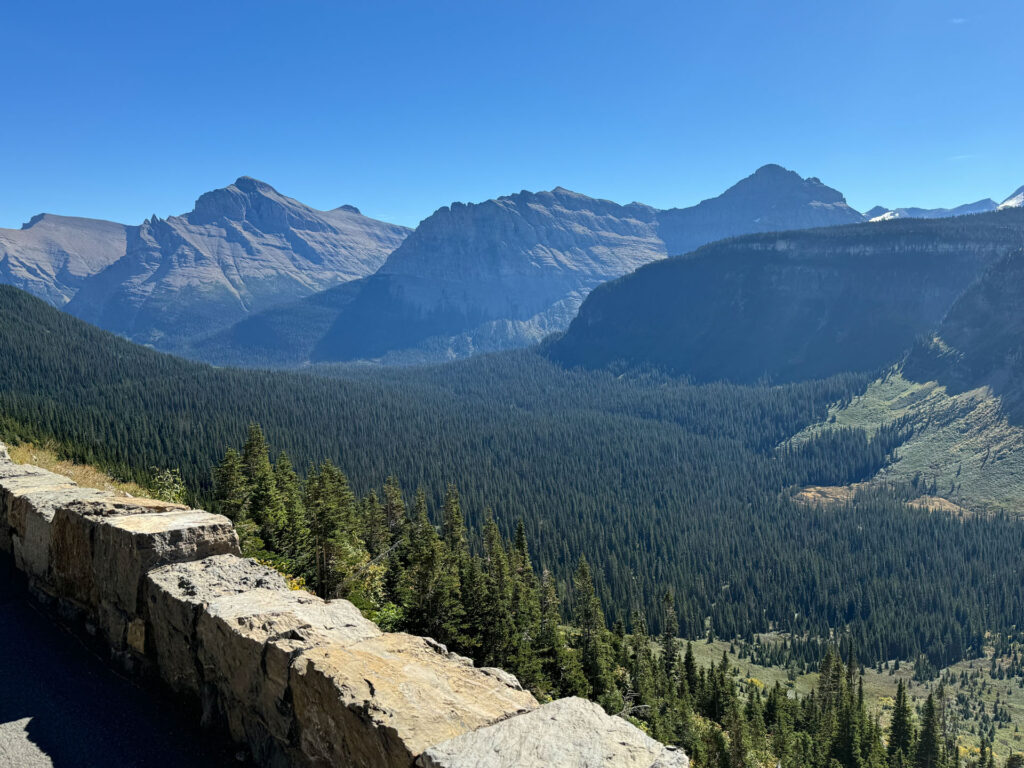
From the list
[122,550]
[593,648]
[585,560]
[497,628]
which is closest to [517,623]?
[497,628]

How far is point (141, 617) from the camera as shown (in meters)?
16.2

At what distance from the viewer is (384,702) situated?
34.9ft

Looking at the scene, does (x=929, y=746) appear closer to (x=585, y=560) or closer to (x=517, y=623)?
(x=585, y=560)

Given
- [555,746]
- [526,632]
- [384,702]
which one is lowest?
[526,632]

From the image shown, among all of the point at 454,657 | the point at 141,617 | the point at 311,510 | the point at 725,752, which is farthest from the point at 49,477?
the point at 725,752

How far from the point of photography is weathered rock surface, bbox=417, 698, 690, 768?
30.7 feet

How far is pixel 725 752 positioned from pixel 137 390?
18157cm

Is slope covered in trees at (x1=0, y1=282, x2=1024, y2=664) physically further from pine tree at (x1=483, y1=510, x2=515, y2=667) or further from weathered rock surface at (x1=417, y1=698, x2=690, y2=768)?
weathered rock surface at (x1=417, y1=698, x2=690, y2=768)

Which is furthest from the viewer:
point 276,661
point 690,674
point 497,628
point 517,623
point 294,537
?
point 690,674

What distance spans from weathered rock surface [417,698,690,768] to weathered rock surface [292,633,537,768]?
57 cm

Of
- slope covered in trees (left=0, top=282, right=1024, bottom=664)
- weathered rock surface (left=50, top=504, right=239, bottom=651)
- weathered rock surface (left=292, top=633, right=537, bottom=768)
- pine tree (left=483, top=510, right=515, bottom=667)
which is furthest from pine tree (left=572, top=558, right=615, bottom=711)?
slope covered in trees (left=0, top=282, right=1024, bottom=664)

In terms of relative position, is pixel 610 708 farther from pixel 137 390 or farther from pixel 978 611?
pixel 137 390

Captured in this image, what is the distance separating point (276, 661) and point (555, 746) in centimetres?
584

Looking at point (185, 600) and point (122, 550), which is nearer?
point (185, 600)
